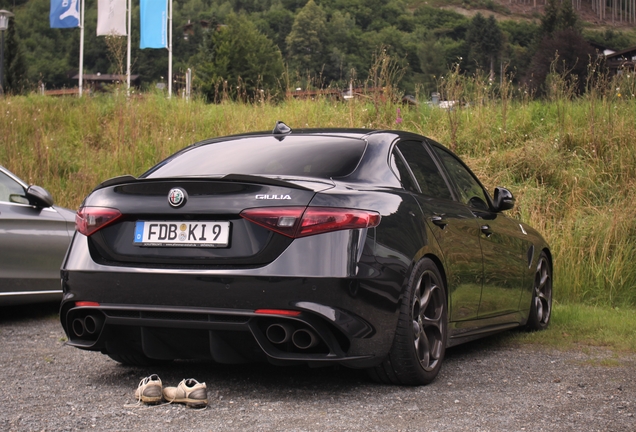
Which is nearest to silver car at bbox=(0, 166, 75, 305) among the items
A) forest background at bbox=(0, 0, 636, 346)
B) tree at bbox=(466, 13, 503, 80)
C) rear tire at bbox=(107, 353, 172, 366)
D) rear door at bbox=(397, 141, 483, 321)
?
rear tire at bbox=(107, 353, 172, 366)

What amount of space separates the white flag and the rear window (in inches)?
1108

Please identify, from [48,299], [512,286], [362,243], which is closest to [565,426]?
[362,243]

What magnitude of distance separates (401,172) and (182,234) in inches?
53.2

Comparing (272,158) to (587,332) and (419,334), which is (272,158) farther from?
(587,332)

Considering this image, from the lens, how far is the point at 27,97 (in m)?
17.6

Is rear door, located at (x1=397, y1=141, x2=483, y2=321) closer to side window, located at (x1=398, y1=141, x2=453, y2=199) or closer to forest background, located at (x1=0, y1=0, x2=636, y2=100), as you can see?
side window, located at (x1=398, y1=141, x2=453, y2=199)

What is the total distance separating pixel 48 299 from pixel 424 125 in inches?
312

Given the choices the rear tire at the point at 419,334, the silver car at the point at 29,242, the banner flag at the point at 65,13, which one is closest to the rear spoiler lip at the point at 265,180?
the rear tire at the point at 419,334

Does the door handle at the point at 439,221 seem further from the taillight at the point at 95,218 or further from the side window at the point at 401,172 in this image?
the taillight at the point at 95,218

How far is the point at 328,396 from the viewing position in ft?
13.7

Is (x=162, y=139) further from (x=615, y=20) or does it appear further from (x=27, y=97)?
(x=615, y=20)

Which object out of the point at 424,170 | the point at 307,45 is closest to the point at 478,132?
the point at 424,170

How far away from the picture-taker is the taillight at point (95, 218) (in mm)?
4238

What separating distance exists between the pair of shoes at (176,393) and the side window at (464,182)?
232 centimetres
